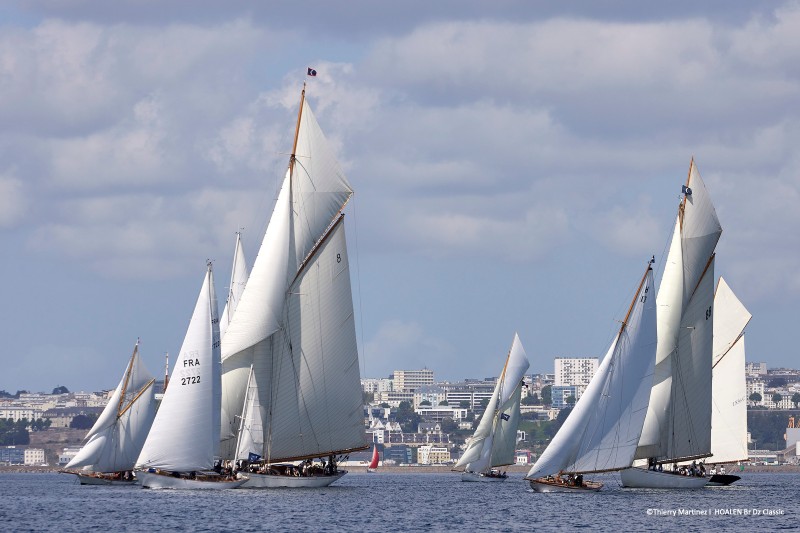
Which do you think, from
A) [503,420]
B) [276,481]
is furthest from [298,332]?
[503,420]

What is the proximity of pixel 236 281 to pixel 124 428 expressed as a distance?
14508mm

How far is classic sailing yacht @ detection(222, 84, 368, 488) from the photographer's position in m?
98.9

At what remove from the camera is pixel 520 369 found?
148125 mm

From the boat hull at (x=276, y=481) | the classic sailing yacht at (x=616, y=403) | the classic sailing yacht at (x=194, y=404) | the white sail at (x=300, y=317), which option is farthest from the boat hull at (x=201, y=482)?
the classic sailing yacht at (x=616, y=403)

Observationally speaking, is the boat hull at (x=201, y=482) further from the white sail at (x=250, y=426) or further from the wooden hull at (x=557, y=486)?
the wooden hull at (x=557, y=486)

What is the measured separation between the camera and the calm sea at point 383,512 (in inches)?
3250

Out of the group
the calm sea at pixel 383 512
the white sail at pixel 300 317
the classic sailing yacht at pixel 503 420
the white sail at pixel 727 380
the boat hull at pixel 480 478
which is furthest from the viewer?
the boat hull at pixel 480 478

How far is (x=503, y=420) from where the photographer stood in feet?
487

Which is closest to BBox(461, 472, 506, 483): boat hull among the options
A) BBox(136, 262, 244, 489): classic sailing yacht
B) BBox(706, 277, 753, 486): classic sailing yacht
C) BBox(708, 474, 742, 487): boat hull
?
BBox(706, 277, 753, 486): classic sailing yacht

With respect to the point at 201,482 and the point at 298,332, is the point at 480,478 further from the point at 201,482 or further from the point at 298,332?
the point at 298,332

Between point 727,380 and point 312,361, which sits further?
point 727,380

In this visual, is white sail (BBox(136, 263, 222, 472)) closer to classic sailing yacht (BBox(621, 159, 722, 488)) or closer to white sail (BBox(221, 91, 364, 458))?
white sail (BBox(221, 91, 364, 458))

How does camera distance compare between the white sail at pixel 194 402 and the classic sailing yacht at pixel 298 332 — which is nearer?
the white sail at pixel 194 402

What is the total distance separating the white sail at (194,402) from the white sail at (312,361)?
11.5 ft
